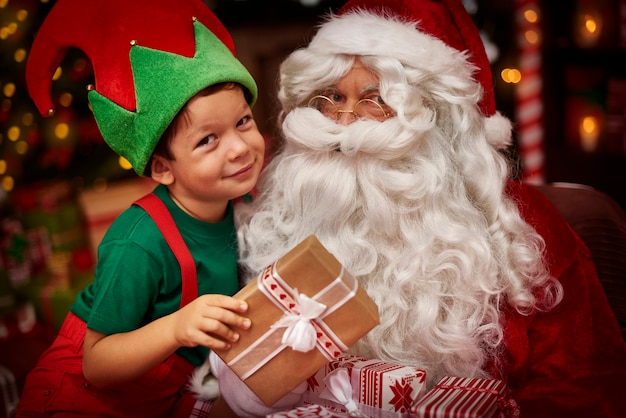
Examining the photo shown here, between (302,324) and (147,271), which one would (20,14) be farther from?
(302,324)

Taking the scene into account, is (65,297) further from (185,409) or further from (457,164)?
(457,164)

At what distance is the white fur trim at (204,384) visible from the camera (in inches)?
47.8

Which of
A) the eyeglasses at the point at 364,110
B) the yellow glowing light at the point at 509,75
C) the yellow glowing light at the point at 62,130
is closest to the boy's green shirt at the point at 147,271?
the eyeglasses at the point at 364,110

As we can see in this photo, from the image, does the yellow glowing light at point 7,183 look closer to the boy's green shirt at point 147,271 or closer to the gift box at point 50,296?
the gift box at point 50,296

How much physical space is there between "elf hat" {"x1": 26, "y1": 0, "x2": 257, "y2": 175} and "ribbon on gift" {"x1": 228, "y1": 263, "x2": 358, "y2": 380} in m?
0.34

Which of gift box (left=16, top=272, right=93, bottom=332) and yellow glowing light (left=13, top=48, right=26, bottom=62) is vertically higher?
yellow glowing light (left=13, top=48, right=26, bottom=62)

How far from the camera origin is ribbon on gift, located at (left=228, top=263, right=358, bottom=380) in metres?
0.94

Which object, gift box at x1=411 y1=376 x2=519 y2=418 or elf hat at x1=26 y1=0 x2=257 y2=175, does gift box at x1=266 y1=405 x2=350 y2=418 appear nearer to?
gift box at x1=411 y1=376 x2=519 y2=418

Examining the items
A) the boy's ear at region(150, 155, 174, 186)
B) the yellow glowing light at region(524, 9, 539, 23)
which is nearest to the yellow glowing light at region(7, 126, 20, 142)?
the boy's ear at region(150, 155, 174, 186)

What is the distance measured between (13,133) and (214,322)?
1.45 m

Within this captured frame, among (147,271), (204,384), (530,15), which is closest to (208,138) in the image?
(147,271)

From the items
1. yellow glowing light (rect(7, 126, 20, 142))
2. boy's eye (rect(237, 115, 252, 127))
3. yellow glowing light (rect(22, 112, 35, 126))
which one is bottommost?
yellow glowing light (rect(7, 126, 20, 142))

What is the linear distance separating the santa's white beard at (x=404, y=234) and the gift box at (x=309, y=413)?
0.20 metres

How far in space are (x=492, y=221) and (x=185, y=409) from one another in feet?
2.37
